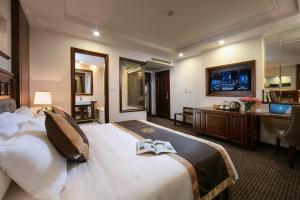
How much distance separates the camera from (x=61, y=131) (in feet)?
3.57

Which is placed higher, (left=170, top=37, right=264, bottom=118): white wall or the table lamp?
(left=170, top=37, right=264, bottom=118): white wall

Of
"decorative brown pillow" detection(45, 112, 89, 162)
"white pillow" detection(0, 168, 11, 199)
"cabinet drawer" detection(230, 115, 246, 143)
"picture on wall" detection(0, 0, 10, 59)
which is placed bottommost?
"cabinet drawer" detection(230, 115, 246, 143)

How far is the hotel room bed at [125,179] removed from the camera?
0.83m

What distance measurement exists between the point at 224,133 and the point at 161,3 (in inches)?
118

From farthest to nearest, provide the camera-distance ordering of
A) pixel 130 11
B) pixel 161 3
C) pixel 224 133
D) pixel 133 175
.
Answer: pixel 224 133, pixel 130 11, pixel 161 3, pixel 133 175

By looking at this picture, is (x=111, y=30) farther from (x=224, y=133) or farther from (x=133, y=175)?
(x=224, y=133)

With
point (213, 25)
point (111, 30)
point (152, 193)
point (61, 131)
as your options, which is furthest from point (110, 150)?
point (213, 25)

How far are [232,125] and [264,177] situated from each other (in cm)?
133

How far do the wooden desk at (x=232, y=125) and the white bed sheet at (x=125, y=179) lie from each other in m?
2.56

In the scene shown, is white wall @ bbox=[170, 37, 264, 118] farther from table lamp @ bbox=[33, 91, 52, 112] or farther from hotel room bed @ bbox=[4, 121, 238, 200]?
table lamp @ bbox=[33, 91, 52, 112]

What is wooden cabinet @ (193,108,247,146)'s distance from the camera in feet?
10.1

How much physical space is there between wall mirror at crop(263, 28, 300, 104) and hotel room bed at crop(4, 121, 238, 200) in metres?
3.19

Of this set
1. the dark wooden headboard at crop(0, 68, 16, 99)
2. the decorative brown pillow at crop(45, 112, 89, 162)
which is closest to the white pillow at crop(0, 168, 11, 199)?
the decorative brown pillow at crop(45, 112, 89, 162)

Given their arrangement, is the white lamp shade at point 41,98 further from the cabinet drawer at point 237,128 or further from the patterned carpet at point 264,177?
the cabinet drawer at point 237,128
